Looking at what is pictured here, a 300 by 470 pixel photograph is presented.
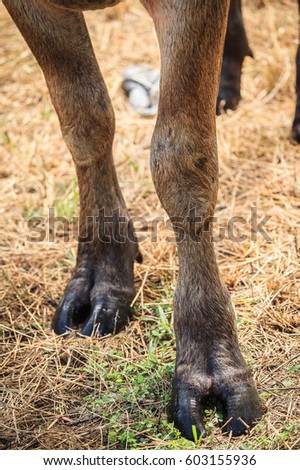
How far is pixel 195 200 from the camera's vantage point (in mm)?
2408

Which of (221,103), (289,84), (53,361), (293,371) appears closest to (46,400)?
(53,361)

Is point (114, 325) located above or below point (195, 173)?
below

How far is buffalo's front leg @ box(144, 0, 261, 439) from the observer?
2227mm

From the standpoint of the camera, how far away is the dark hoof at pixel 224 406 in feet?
7.65

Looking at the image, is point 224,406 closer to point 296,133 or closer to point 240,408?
point 240,408

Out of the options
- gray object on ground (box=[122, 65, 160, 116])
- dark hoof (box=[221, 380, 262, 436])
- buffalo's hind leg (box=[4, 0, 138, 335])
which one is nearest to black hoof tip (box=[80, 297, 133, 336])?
buffalo's hind leg (box=[4, 0, 138, 335])

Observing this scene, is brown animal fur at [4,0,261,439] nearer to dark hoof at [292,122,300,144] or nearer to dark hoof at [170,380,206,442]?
dark hoof at [170,380,206,442]

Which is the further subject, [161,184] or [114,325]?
[114,325]

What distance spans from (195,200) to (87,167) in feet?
2.72

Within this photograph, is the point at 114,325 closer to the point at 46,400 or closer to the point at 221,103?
the point at 46,400

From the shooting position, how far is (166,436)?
7.71 ft

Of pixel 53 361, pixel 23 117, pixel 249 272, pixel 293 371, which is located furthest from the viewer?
pixel 23 117

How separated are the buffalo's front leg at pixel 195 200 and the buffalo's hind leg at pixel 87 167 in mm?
619

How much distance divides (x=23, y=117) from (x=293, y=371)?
3.26m
